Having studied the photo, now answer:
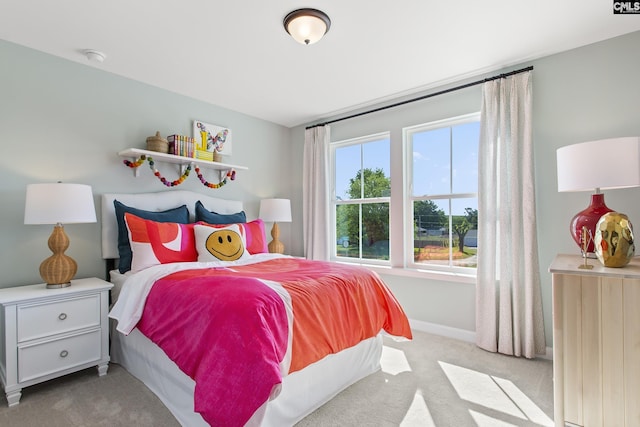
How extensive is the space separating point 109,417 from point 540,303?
3071 millimetres

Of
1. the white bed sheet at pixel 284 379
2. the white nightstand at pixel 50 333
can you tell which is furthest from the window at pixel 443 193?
the white nightstand at pixel 50 333

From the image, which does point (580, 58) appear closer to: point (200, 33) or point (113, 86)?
point (200, 33)

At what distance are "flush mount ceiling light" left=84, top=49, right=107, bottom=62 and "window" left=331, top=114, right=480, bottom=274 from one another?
8.21 feet

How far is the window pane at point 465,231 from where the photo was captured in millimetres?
3041

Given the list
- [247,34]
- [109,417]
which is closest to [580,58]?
[247,34]

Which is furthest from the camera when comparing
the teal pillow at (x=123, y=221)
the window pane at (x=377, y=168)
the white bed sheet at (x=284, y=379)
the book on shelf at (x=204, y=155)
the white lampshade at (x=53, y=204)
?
the window pane at (x=377, y=168)

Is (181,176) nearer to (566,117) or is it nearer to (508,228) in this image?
(508,228)

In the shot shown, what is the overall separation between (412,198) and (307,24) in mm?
2077

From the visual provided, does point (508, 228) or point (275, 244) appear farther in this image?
point (275, 244)

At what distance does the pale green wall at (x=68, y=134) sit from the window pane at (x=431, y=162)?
7.96 ft

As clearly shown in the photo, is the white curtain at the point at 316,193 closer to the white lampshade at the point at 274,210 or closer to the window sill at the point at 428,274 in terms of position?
the white lampshade at the point at 274,210

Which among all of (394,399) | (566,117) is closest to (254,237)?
(394,399)

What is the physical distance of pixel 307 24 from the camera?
201 centimetres

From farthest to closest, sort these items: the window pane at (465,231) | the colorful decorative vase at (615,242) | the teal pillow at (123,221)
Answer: the window pane at (465,231) < the teal pillow at (123,221) < the colorful decorative vase at (615,242)
